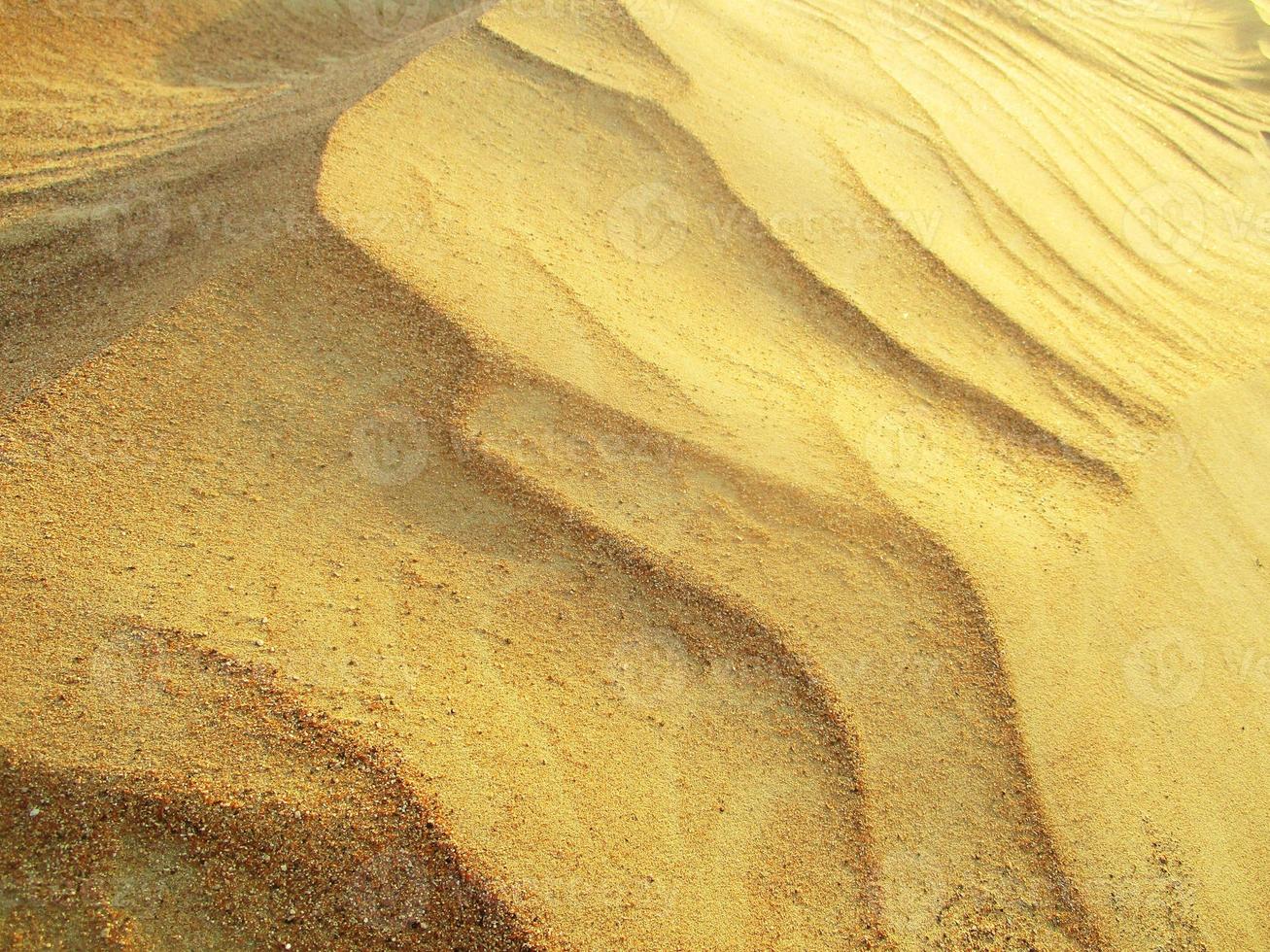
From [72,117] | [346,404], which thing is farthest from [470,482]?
[72,117]

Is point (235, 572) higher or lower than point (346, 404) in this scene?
lower

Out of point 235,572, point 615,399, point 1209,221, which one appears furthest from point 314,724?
point 1209,221

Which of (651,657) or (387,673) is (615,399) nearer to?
(651,657)

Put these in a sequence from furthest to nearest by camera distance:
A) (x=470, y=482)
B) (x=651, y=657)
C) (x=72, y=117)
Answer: (x=72, y=117) < (x=470, y=482) < (x=651, y=657)

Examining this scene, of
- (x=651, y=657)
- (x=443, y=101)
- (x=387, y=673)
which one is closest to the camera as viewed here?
(x=387, y=673)

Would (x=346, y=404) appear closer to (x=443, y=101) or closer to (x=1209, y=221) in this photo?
(x=443, y=101)

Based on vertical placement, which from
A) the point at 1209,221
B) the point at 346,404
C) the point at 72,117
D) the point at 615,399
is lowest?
the point at 72,117

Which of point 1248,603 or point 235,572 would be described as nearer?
point 235,572
